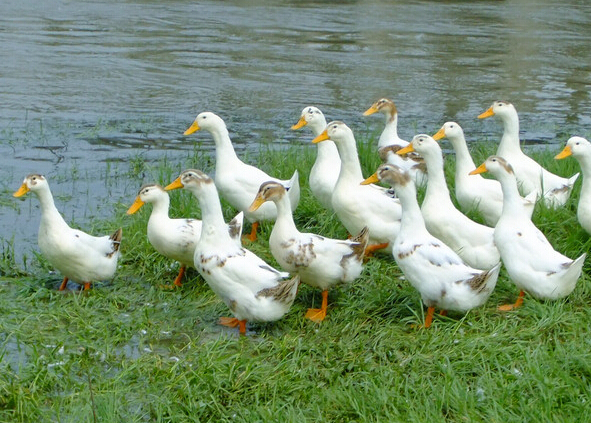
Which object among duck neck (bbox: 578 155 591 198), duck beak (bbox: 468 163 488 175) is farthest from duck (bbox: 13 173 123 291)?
duck neck (bbox: 578 155 591 198)

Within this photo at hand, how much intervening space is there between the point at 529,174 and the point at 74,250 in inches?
138

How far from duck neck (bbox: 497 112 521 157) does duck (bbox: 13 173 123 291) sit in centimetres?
324

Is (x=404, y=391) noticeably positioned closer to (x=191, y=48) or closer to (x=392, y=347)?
(x=392, y=347)

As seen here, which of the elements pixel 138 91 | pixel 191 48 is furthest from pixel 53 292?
pixel 191 48

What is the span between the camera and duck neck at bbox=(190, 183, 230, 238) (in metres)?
5.92

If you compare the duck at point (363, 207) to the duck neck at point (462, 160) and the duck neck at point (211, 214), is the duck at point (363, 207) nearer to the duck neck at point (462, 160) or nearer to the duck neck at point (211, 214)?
the duck neck at point (462, 160)

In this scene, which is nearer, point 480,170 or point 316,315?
point 316,315

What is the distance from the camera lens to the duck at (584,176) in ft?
20.6

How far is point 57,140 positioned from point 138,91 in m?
2.42

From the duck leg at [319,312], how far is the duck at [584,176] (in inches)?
71.2

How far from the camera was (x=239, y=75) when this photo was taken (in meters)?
13.3

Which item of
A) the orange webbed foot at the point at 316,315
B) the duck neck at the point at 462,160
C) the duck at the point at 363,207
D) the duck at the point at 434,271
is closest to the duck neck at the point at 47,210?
the orange webbed foot at the point at 316,315

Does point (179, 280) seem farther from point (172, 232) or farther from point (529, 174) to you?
point (529, 174)

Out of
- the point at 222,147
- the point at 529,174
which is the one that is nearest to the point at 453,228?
the point at 529,174
